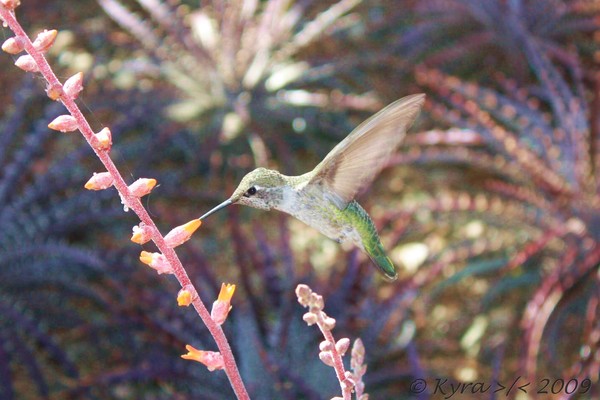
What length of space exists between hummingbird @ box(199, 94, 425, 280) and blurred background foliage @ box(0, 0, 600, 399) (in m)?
0.45

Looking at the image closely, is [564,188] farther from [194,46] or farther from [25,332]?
[25,332]

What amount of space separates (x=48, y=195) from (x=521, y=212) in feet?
4.26

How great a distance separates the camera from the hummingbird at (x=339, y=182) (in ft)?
2.83

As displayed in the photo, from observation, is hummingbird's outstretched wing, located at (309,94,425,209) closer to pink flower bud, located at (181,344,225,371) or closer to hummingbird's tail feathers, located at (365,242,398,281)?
hummingbird's tail feathers, located at (365,242,398,281)

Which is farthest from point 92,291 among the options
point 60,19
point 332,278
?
point 60,19

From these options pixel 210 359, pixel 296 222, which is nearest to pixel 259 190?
pixel 210 359

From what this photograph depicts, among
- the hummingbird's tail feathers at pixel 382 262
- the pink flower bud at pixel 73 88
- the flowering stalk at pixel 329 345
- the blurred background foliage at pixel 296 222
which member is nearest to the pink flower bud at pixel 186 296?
the flowering stalk at pixel 329 345

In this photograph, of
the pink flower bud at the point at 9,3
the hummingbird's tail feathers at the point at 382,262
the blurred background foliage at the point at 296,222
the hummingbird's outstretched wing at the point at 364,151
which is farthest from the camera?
the blurred background foliage at the point at 296,222

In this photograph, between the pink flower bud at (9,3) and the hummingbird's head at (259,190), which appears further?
the hummingbird's head at (259,190)

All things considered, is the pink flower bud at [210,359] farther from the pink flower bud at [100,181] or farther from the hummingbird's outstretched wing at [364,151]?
the hummingbird's outstretched wing at [364,151]

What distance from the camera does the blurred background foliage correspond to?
1777 mm

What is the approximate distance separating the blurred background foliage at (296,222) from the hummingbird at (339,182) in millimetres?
446

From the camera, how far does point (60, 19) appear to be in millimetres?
3141

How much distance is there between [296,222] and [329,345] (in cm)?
173
